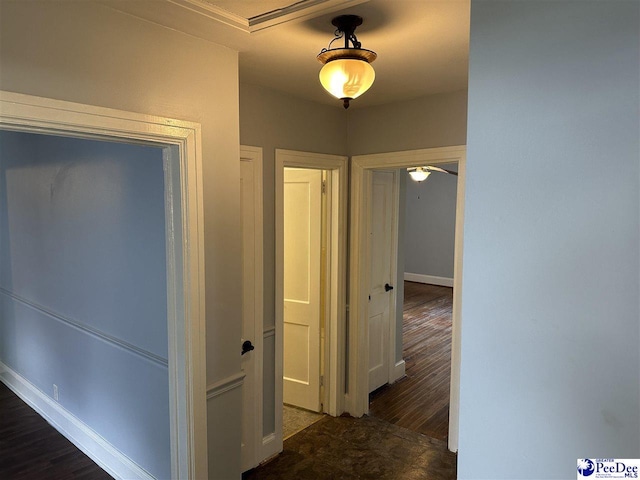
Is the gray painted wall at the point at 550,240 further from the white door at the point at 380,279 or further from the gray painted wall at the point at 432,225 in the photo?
the gray painted wall at the point at 432,225

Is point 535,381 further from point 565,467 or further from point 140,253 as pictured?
point 140,253

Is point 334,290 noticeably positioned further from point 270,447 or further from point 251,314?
point 270,447

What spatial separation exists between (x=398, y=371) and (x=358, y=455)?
1456 mm

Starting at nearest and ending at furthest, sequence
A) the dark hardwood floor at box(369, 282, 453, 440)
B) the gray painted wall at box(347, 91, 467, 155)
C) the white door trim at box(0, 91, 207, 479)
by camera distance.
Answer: the white door trim at box(0, 91, 207, 479) < the gray painted wall at box(347, 91, 467, 155) < the dark hardwood floor at box(369, 282, 453, 440)

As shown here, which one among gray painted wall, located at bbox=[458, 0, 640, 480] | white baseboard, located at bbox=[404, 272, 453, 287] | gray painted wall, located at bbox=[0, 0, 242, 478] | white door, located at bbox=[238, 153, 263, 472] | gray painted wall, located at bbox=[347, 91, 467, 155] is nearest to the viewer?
gray painted wall, located at bbox=[458, 0, 640, 480]

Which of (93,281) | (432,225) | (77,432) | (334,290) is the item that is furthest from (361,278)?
(432,225)

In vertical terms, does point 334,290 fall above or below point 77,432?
above

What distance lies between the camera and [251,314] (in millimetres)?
2873

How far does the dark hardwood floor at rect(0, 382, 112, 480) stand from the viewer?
2850mm

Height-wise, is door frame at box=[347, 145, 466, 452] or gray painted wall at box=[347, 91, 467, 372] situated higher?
gray painted wall at box=[347, 91, 467, 372]

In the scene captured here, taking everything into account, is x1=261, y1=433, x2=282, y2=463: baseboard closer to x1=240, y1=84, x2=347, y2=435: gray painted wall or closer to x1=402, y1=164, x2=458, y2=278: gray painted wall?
x1=240, y1=84, x2=347, y2=435: gray painted wall

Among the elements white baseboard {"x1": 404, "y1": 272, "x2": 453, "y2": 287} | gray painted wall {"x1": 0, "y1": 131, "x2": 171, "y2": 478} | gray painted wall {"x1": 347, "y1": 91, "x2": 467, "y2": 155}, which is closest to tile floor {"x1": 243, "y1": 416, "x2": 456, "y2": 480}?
gray painted wall {"x1": 0, "y1": 131, "x2": 171, "y2": 478}

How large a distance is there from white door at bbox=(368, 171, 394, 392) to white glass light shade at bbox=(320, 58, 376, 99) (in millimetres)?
2049

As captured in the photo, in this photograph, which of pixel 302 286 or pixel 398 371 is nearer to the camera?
pixel 302 286
